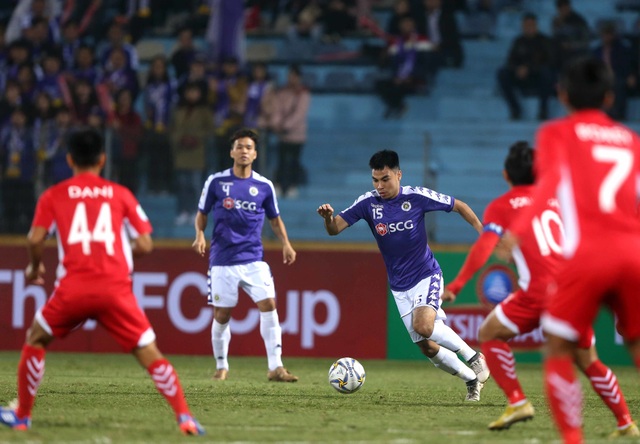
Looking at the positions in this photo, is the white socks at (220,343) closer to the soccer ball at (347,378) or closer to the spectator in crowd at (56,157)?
the soccer ball at (347,378)

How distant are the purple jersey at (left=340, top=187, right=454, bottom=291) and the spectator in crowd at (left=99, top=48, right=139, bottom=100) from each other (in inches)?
368

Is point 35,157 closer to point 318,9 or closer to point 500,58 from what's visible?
point 318,9

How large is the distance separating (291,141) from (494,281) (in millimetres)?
3482

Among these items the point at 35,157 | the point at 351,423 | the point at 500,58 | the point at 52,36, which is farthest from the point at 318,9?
the point at 351,423

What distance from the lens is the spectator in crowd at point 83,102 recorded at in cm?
1834

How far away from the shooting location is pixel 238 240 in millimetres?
12047

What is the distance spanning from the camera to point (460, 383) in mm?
12125

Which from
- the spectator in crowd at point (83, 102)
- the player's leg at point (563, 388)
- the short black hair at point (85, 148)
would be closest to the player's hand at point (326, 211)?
the short black hair at point (85, 148)

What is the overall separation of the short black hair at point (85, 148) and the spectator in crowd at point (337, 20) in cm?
1412

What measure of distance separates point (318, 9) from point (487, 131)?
4.24 m

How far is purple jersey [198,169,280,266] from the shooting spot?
12.0m

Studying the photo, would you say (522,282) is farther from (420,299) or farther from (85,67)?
(85,67)

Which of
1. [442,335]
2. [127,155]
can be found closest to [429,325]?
[442,335]

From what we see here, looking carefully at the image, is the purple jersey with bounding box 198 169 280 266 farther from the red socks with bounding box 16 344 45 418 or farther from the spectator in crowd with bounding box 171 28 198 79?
the spectator in crowd with bounding box 171 28 198 79
